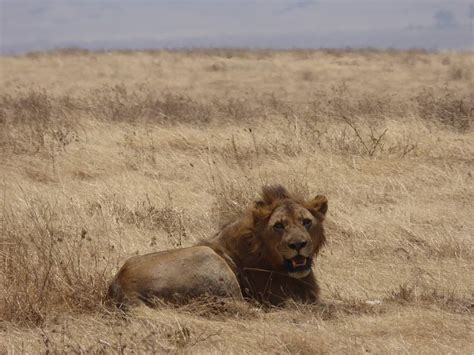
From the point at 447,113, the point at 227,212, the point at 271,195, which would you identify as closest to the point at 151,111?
the point at 447,113

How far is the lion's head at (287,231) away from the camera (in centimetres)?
702

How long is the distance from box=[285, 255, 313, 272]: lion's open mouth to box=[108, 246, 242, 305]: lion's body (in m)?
0.49

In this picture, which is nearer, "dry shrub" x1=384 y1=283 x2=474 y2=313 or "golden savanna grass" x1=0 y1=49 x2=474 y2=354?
"golden savanna grass" x1=0 y1=49 x2=474 y2=354

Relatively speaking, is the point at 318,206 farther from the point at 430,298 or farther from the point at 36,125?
the point at 36,125

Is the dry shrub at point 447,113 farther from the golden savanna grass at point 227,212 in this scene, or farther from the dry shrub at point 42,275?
the dry shrub at point 42,275

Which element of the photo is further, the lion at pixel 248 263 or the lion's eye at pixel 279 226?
the lion's eye at pixel 279 226

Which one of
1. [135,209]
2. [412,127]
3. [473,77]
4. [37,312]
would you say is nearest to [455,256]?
[135,209]

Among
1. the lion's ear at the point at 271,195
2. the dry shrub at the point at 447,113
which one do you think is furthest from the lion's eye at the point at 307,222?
the dry shrub at the point at 447,113

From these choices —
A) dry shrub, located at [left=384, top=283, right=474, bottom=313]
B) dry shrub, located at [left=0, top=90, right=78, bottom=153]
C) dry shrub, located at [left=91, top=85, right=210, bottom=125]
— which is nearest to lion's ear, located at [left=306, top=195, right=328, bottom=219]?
dry shrub, located at [left=384, top=283, right=474, bottom=313]

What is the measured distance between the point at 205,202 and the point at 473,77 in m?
20.8

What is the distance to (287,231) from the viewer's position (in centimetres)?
704

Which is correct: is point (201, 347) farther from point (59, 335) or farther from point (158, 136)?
point (158, 136)

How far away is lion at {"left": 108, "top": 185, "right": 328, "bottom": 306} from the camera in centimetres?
666

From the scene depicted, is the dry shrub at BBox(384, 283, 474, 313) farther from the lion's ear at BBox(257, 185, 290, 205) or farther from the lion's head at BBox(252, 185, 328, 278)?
the lion's ear at BBox(257, 185, 290, 205)
